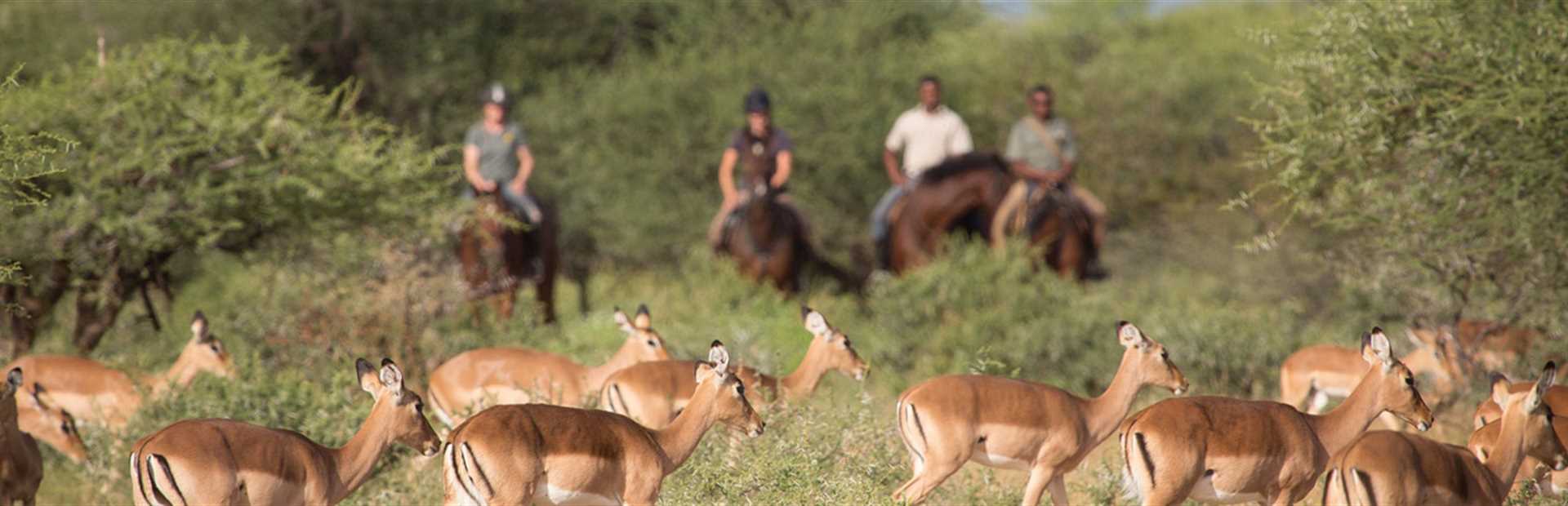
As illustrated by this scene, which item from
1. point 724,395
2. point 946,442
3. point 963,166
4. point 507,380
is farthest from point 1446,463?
point 963,166

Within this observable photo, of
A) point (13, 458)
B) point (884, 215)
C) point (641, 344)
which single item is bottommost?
point (884, 215)

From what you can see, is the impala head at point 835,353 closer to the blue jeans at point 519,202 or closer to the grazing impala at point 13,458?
the grazing impala at point 13,458

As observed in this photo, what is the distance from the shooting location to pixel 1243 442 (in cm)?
838

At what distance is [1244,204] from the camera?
12336 mm

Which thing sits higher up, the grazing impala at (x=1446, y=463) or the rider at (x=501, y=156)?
the grazing impala at (x=1446, y=463)

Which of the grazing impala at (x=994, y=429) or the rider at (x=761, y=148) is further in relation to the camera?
the rider at (x=761, y=148)

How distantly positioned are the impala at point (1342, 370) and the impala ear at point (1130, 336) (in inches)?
150

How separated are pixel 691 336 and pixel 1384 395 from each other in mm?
7824

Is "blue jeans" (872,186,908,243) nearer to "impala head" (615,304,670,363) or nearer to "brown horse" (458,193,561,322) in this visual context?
"brown horse" (458,193,561,322)

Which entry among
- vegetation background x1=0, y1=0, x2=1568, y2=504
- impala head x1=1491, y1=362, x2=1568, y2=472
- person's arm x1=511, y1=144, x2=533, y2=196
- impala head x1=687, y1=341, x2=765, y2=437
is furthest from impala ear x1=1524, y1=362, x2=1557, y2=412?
person's arm x1=511, y1=144, x2=533, y2=196

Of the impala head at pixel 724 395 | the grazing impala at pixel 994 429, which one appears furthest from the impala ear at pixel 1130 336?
the impala head at pixel 724 395

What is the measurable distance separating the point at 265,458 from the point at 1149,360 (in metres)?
4.10

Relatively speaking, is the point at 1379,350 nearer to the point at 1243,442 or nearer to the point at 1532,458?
the point at 1532,458

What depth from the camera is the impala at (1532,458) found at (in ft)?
27.8
